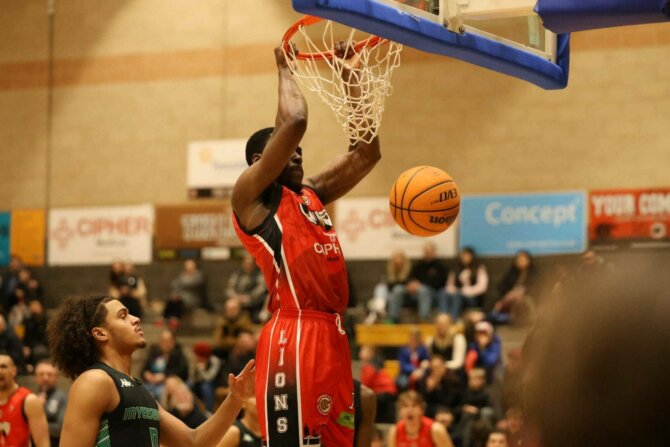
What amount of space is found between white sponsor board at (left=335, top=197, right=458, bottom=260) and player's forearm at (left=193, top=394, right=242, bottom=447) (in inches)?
452

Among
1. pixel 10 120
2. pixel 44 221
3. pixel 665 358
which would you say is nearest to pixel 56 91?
pixel 10 120

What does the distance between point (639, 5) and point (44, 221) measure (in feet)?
53.7

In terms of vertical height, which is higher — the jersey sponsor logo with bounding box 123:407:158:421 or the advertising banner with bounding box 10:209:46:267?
the advertising banner with bounding box 10:209:46:267

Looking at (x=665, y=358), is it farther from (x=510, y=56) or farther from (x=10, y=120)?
(x=10, y=120)

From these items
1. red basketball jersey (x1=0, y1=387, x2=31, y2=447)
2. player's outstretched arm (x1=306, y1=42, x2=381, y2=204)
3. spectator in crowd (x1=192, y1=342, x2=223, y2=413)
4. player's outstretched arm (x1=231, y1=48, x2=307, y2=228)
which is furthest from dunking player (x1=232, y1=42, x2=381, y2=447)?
spectator in crowd (x1=192, y1=342, x2=223, y2=413)

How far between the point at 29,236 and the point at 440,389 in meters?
10.2

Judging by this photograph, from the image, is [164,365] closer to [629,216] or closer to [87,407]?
[629,216]

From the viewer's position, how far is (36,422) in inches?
307

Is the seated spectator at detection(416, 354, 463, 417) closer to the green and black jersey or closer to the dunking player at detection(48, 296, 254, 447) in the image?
the dunking player at detection(48, 296, 254, 447)

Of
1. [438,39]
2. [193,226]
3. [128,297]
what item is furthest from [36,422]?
[193,226]

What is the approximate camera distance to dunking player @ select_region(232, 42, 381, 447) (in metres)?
4.53

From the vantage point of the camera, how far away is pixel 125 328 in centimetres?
468

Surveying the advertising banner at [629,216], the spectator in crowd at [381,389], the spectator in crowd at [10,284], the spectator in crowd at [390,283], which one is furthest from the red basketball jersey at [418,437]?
the spectator in crowd at [10,284]

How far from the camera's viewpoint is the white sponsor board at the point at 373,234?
16156 millimetres
